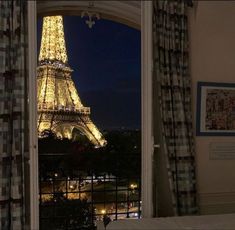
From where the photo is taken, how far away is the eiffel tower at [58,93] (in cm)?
529

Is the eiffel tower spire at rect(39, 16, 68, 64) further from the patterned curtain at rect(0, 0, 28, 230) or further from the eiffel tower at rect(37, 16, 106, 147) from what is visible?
the patterned curtain at rect(0, 0, 28, 230)

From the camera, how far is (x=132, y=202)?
396 centimetres

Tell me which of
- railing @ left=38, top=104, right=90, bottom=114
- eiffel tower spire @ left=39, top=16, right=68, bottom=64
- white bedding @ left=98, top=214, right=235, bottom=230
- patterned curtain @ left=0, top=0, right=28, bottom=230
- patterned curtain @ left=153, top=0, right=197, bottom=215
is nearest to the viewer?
white bedding @ left=98, top=214, right=235, bottom=230

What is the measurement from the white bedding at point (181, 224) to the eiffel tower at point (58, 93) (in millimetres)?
3178

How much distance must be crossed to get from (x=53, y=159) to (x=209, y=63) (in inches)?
80.9

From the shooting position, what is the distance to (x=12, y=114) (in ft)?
7.55

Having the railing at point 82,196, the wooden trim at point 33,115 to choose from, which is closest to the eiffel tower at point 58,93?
the railing at point 82,196

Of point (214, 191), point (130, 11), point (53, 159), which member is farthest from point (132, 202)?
point (130, 11)

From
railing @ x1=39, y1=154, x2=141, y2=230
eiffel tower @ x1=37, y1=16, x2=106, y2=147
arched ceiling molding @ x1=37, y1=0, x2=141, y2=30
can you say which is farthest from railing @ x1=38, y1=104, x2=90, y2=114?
arched ceiling molding @ x1=37, y1=0, x2=141, y2=30

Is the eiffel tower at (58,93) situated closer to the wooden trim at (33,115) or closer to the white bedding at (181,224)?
the wooden trim at (33,115)

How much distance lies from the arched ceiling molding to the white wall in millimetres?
503

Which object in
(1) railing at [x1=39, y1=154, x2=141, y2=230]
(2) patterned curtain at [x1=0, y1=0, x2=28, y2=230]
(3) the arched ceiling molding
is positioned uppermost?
(3) the arched ceiling molding

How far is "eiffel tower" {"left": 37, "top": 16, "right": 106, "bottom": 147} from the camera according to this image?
17.3ft

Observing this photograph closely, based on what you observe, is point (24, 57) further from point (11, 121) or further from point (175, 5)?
point (175, 5)
